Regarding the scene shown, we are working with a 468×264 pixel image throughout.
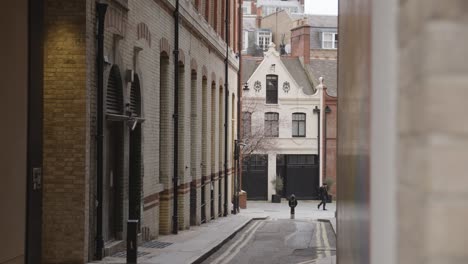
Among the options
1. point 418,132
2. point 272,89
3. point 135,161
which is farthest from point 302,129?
point 418,132

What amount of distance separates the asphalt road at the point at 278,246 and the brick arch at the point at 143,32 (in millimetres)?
5352

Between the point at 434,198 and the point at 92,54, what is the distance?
11969 millimetres

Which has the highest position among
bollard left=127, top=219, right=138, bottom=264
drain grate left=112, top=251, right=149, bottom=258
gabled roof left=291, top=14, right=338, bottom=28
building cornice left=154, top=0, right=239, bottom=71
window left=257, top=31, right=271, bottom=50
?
gabled roof left=291, top=14, right=338, bottom=28

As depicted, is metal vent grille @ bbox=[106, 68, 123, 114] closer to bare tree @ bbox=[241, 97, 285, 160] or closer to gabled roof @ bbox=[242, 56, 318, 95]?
bare tree @ bbox=[241, 97, 285, 160]

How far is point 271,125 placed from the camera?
172 ft

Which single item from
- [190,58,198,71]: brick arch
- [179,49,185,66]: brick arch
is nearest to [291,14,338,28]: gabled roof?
[190,58,198,71]: brick arch

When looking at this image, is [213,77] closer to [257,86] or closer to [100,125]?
[100,125]

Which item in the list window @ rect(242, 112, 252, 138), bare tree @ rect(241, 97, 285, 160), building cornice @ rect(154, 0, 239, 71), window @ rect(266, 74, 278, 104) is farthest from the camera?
window @ rect(266, 74, 278, 104)

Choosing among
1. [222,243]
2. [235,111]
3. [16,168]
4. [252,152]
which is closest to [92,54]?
[16,168]

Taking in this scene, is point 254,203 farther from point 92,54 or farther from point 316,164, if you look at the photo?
point 92,54

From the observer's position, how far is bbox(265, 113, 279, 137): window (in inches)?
2053

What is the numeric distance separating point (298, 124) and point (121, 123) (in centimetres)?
3844

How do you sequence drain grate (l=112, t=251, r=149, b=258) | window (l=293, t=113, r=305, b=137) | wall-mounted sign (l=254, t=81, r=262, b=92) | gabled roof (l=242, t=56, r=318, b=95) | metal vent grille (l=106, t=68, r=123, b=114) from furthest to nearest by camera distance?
gabled roof (l=242, t=56, r=318, b=95) < wall-mounted sign (l=254, t=81, r=262, b=92) < window (l=293, t=113, r=305, b=137) < metal vent grille (l=106, t=68, r=123, b=114) < drain grate (l=112, t=251, r=149, b=258)

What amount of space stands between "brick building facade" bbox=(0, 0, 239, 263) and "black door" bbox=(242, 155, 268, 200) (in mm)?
25069
